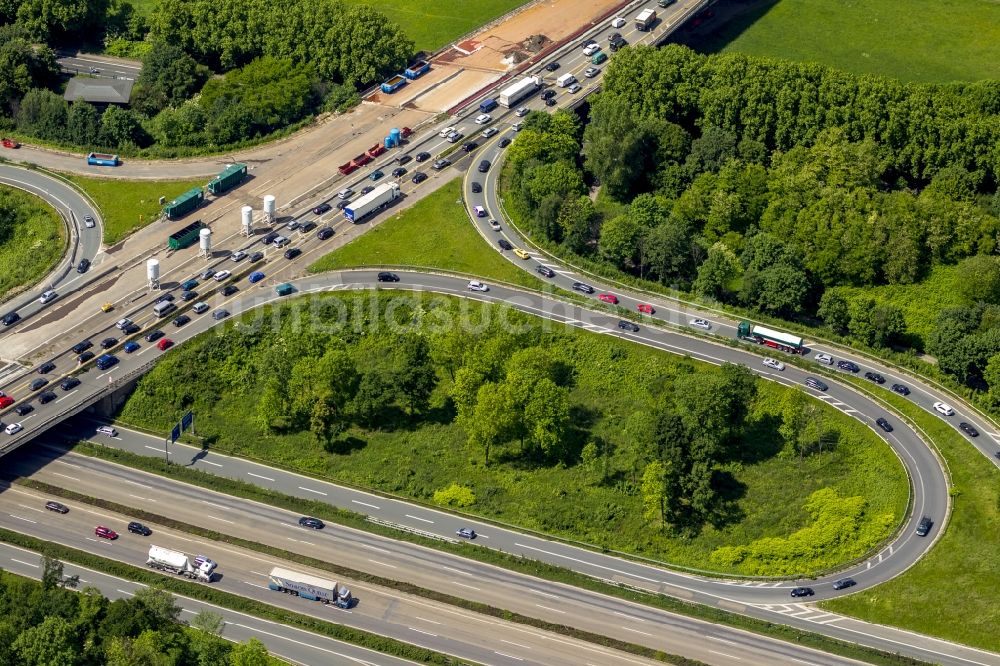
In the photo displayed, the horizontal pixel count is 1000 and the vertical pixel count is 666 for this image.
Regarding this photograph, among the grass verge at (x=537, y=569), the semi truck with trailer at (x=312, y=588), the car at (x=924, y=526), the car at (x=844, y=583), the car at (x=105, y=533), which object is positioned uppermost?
the car at (x=924, y=526)

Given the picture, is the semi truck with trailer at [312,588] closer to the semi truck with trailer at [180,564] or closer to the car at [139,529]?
the semi truck with trailer at [180,564]

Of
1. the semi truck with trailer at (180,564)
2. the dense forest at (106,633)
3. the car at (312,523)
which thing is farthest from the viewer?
the car at (312,523)

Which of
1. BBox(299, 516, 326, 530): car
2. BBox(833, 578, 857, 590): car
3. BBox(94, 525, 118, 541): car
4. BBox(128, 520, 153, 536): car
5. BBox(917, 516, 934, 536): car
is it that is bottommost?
BBox(94, 525, 118, 541): car

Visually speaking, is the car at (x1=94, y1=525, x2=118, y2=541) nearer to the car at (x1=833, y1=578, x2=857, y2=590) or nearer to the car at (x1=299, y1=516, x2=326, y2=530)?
the car at (x1=299, y1=516, x2=326, y2=530)

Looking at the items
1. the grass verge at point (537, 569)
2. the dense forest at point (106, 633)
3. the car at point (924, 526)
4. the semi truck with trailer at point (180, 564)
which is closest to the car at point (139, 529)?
the semi truck with trailer at point (180, 564)

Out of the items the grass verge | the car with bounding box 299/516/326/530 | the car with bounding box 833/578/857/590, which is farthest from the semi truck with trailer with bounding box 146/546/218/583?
the car with bounding box 833/578/857/590

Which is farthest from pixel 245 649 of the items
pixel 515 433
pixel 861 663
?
pixel 861 663

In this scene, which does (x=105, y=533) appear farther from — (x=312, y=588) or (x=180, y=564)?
(x=312, y=588)
